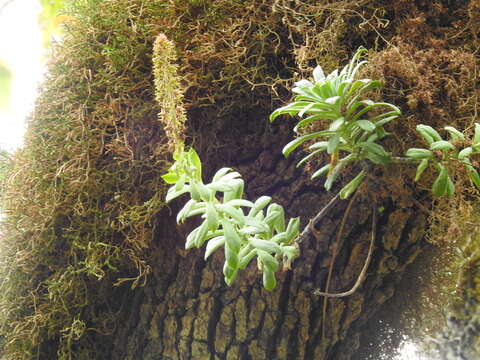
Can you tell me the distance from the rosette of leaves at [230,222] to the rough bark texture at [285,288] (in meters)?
0.17

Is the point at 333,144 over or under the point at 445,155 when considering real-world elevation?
over

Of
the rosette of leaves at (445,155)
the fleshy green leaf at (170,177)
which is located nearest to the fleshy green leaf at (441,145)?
the rosette of leaves at (445,155)

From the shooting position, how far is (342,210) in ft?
2.64

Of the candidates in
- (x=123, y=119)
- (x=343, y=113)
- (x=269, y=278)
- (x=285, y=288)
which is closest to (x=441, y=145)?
(x=343, y=113)

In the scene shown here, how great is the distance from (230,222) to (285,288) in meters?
0.30

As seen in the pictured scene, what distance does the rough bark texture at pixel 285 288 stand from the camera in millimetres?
811

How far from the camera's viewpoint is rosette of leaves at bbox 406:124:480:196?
588mm

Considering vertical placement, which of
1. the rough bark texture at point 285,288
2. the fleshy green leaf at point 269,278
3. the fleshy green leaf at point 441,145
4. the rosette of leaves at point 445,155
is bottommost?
the rough bark texture at point 285,288

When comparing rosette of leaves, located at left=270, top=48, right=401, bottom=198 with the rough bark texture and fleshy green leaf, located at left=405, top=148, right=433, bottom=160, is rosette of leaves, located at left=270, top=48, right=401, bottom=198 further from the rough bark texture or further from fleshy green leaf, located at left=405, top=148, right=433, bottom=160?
the rough bark texture

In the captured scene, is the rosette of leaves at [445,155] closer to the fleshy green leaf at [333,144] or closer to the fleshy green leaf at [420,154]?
the fleshy green leaf at [420,154]

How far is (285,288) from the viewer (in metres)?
0.84

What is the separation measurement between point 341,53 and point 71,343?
937mm

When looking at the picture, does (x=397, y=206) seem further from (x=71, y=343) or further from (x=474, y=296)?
(x=71, y=343)

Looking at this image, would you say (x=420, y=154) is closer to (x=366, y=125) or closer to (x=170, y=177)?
(x=366, y=125)
